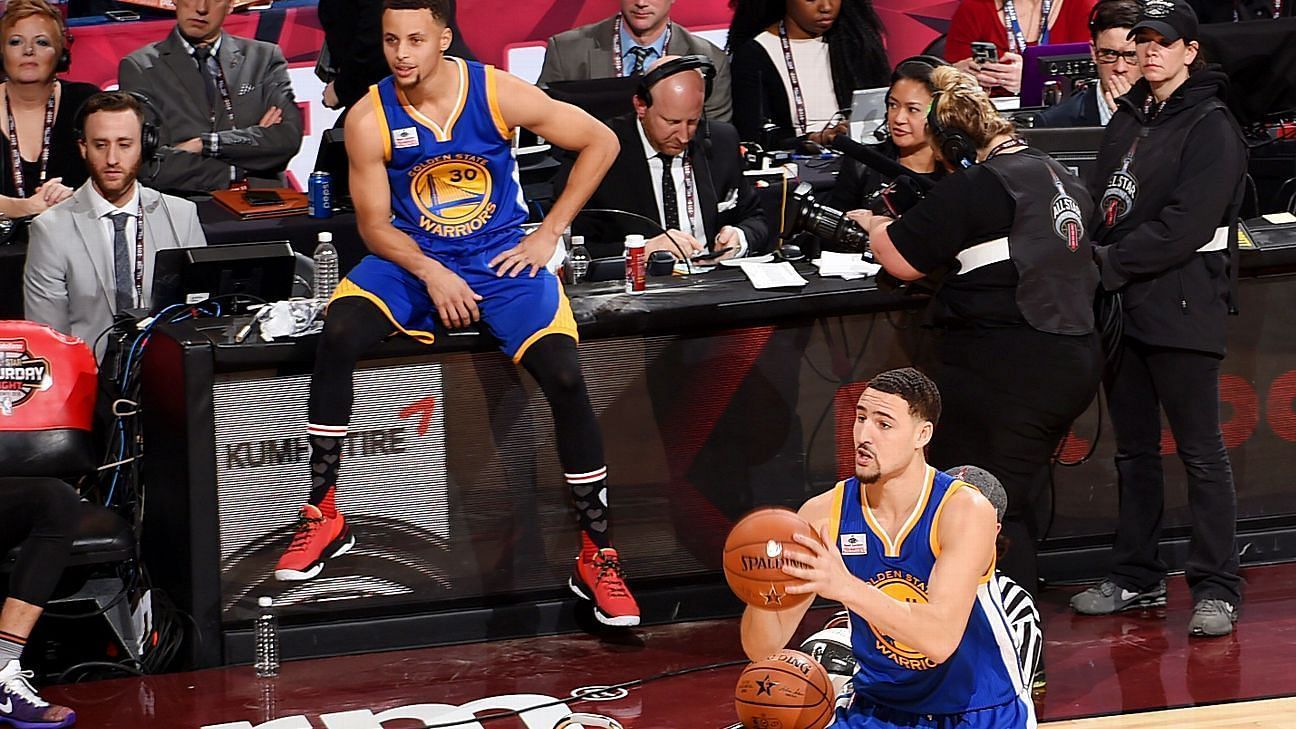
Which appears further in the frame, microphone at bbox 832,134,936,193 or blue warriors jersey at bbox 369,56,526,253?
microphone at bbox 832,134,936,193

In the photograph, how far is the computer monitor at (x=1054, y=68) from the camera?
7547 millimetres

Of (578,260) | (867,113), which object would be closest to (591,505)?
(578,260)

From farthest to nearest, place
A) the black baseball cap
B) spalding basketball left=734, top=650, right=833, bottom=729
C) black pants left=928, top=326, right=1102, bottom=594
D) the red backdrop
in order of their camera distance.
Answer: the red backdrop < the black baseball cap < black pants left=928, top=326, right=1102, bottom=594 < spalding basketball left=734, top=650, right=833, bottom=729

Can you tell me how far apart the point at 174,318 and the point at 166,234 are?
2.22 ft

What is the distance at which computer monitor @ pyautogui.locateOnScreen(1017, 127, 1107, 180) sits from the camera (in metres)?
6.34

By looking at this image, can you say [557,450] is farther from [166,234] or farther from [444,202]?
[166,234]

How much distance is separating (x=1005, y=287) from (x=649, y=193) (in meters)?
1.96

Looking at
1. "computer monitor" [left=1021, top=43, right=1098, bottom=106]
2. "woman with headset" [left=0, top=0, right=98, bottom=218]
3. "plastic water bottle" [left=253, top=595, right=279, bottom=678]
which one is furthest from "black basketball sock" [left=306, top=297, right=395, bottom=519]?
"computer monitor" [left=1021, top=43, right=1098, bottom=106]

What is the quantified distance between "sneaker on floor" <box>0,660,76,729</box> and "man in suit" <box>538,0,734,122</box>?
13.3ft

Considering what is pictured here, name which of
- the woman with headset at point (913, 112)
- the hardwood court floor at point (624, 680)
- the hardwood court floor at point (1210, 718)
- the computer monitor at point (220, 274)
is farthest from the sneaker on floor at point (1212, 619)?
the computer monitor at point (220, 274)

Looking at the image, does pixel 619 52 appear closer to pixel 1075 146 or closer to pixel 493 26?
pixel 493 26

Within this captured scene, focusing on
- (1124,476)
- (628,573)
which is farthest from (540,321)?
(1124,476)

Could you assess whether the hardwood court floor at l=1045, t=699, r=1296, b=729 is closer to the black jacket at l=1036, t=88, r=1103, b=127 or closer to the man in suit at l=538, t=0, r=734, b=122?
the black jacket at l=1036, t=88, r=1103, b=127

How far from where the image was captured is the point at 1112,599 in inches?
233
